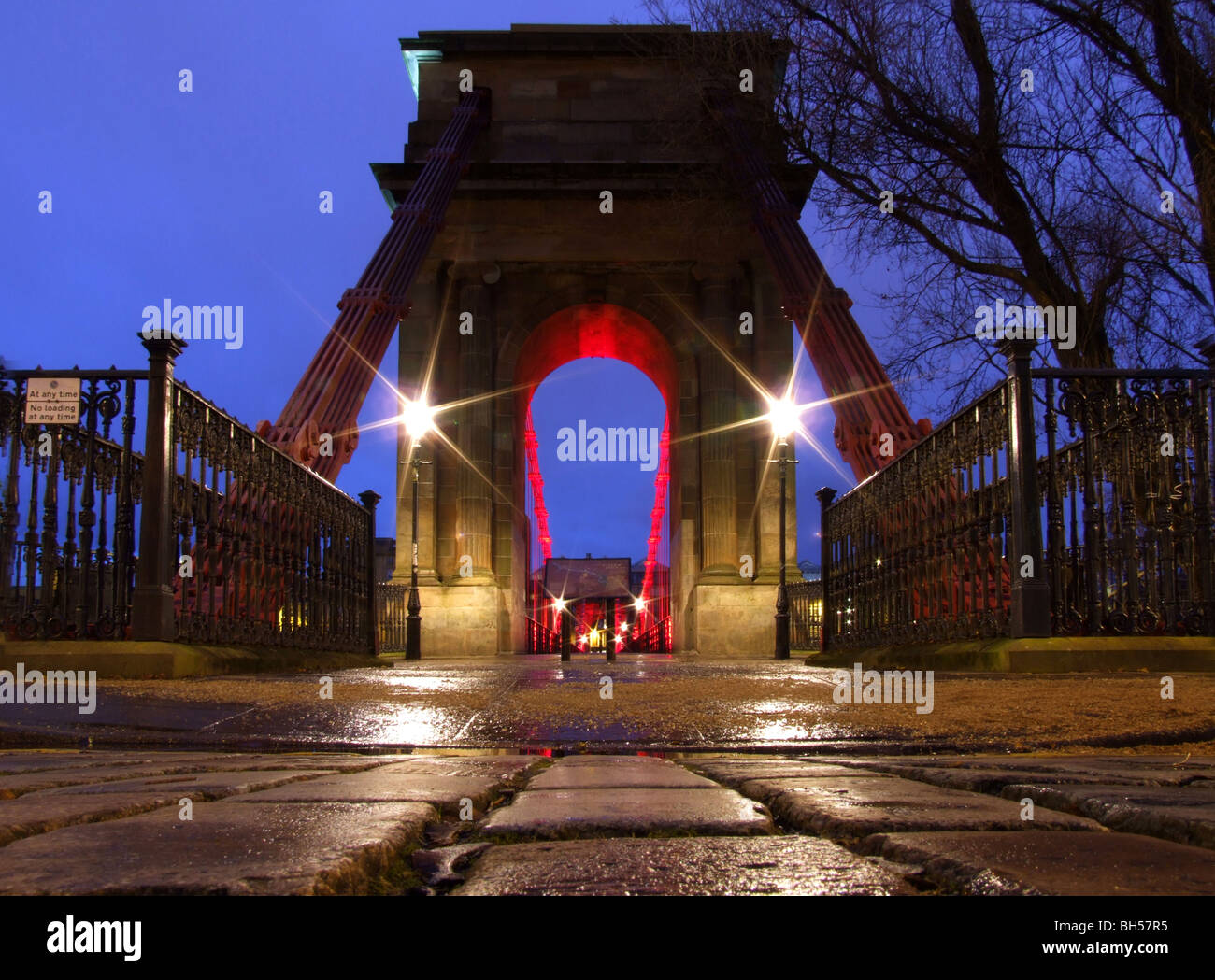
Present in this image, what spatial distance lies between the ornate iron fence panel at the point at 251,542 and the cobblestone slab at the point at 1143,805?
6.59 metres

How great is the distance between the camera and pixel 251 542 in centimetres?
897

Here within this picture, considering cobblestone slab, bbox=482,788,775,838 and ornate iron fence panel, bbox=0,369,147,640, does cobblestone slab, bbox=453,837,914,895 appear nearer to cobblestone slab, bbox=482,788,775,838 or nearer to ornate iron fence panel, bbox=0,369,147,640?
cobblestone slab, bbox=482,788,775,838

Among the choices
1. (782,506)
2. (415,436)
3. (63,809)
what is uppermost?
(415,436)

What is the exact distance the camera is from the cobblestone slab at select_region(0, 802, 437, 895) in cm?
123

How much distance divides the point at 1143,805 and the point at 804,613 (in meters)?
23.4

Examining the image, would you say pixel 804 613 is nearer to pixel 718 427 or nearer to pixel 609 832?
pixel 718 427

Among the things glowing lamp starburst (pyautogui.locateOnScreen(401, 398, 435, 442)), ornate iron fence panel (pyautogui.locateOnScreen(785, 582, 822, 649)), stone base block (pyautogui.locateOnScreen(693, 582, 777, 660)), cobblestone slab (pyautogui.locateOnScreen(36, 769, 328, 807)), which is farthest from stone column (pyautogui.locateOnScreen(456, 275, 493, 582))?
cobblestone slab (pyautogui.locateOnScreen(36, 769, 328, 807))

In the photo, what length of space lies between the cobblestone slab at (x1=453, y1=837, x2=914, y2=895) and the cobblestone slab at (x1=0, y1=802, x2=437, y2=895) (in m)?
0.16

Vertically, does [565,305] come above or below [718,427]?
above

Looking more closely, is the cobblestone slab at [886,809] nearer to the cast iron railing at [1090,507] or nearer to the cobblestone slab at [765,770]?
the cobblestone slab at [765,770]

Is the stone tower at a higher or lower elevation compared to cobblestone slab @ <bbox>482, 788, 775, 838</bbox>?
higher

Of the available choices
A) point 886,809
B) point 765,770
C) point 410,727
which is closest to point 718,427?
point 410,727
